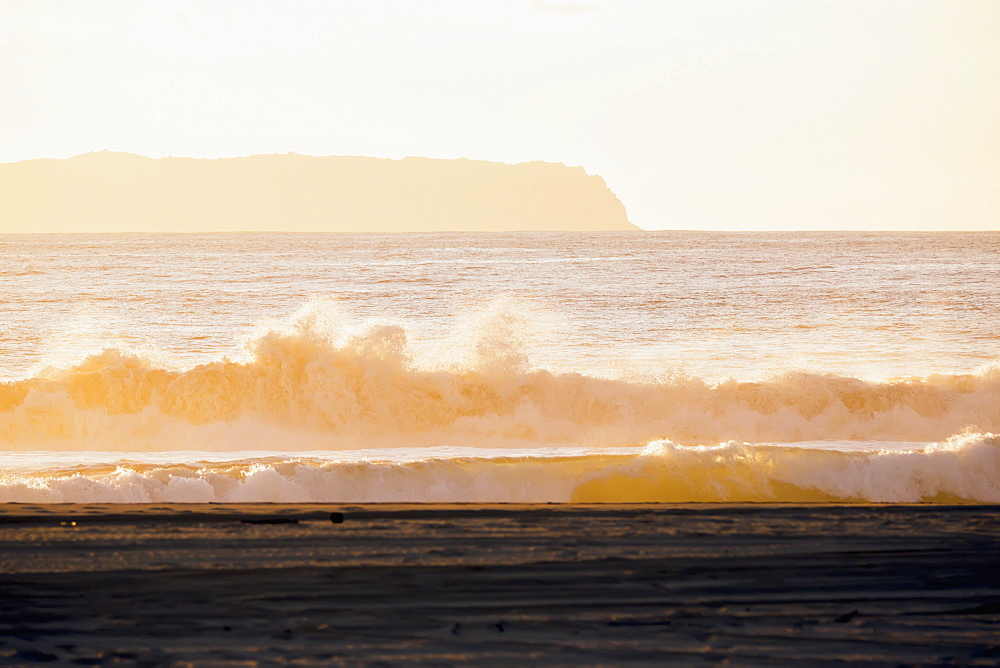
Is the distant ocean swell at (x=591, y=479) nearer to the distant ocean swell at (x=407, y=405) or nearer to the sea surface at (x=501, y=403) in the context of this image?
the sea surface at (x=501, y=403)

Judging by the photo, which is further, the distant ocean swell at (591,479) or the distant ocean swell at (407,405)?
the distant ocean swell at (407,405)

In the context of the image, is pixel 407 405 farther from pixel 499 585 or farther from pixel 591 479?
pixel 499 585

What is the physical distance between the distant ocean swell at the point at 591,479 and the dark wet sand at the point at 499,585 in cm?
135

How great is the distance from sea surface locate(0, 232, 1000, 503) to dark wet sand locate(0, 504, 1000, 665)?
1713 mm

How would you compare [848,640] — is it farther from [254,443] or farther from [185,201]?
[185,201]

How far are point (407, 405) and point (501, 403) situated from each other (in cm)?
122

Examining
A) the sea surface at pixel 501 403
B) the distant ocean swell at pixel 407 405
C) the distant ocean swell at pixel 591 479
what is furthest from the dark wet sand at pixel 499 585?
the distant ocean swell at pixel 407 405

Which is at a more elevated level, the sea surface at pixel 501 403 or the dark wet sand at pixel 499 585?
the dark wet sand at pixel 499 585

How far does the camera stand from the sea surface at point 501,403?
7.28 metres

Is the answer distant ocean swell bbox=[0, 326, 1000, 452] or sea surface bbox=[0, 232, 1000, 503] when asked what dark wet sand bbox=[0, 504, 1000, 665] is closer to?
sea surface bbox=[0, 232, 1000, 503]

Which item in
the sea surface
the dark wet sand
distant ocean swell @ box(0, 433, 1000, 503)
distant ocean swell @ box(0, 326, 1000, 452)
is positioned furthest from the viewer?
distant ocean swell @ box(0, 326, 1000, 452)

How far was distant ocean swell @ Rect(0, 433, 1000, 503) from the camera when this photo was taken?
6.82m

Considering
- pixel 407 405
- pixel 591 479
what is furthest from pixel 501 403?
pixel 591 479

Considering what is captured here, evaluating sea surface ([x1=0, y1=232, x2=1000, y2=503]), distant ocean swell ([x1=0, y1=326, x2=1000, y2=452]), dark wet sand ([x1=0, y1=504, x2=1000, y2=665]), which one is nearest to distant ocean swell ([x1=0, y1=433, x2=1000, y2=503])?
sea surface ([x1=0, y1=232, x2=1000, y2=503])
